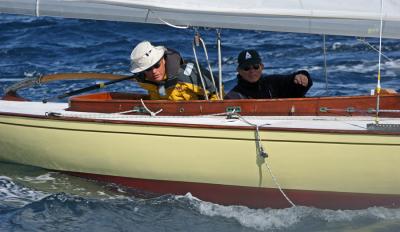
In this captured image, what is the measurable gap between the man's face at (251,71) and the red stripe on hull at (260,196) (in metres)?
0.84

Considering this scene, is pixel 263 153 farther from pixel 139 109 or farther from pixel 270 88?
pixel 139 109

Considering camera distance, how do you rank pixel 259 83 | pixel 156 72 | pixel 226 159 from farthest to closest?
1. pixel 259 83
2. pixel 156 72
3. pixel 226 159

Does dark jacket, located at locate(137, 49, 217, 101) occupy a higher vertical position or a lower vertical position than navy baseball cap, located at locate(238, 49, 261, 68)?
lower

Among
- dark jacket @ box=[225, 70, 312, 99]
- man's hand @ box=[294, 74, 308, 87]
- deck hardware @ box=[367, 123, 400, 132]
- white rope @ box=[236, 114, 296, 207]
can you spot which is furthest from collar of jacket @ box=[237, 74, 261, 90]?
deck hardware @ box=[367, 123, 400, 132]

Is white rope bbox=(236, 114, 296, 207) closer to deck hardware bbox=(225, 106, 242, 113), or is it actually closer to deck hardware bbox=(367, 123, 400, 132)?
deck hardware bbox=(225, 106, 242, 113)

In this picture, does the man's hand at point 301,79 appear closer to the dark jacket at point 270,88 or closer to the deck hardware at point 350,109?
the dark jacket at point 270,88

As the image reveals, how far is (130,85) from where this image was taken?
11.1 meters

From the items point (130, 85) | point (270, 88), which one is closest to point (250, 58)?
point (270, 88)

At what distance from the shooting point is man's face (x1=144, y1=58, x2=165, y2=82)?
6.81 metres

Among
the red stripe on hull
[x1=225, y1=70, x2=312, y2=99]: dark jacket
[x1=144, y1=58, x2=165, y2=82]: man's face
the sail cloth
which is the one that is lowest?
the red stripe on hull

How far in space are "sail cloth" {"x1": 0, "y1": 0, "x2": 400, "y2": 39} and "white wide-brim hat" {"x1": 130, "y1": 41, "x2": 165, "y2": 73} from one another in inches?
8.8

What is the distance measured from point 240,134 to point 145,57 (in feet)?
3.20

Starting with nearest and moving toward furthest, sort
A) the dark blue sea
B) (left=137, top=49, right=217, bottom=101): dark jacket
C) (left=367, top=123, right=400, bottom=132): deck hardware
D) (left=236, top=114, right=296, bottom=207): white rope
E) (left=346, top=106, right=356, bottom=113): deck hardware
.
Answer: (left=367, top=123, right=400, bottom=132): deck hardware → (left=236, top=114, right=296, bottom=207): white rope → (left=346, top=106, right=356, bottom=113): deck hardware → the dark blue sea → (left=137, top=49, right=217, bottom=101): dark jacket

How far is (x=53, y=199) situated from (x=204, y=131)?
55.5 inches
